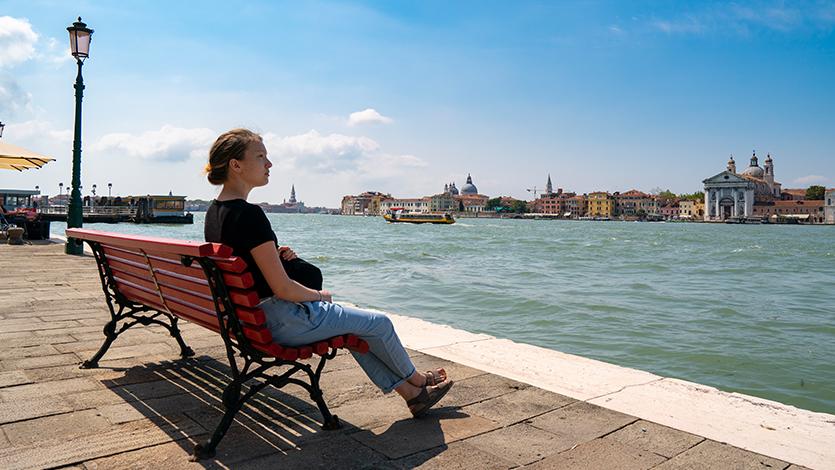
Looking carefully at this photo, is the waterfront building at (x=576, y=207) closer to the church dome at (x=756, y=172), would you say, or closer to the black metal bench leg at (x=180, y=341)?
the church dome at (x=756, y=172)

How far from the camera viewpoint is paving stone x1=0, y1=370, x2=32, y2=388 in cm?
312

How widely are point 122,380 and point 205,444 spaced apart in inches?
46.1

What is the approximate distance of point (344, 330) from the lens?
8.25ft

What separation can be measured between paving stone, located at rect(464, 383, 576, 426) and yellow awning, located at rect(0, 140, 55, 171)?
996 cm

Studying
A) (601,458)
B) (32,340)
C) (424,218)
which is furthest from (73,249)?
(424,218)

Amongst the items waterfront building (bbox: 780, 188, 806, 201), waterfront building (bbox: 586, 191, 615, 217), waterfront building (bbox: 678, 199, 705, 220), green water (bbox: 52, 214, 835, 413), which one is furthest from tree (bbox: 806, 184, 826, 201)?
green water (bbox: 52, 214, 835, 413)

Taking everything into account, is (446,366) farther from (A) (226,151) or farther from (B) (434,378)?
(A) (226,151)

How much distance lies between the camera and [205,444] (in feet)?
7.47

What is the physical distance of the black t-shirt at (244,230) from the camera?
2.31 meters

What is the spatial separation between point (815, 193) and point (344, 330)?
166 meters

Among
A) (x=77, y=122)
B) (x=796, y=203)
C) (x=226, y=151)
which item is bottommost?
(x=226, y=151)

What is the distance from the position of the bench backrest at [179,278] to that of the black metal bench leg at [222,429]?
0.19 m

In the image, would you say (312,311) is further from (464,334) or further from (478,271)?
(478,271)

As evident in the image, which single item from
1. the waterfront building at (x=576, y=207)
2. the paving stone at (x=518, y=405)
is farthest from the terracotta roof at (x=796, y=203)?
the paving stone at (x=518, y=405)
